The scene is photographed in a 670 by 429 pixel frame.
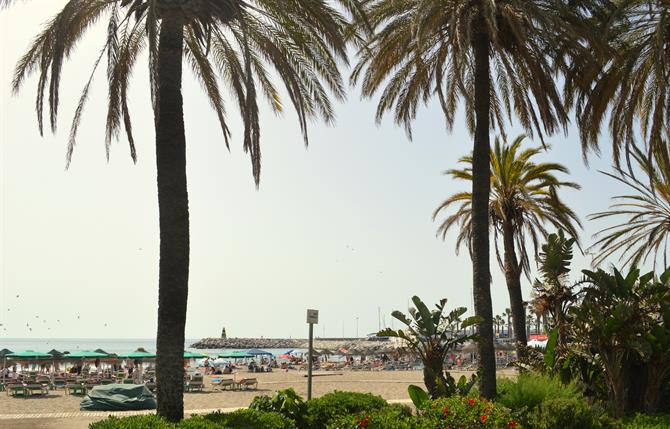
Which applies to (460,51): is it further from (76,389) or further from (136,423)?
(76,389)

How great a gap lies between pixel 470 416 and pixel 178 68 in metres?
8.58

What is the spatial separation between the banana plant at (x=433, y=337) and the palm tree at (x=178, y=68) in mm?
5933

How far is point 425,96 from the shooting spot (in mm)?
20312

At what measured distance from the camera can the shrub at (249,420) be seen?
11031 millimetres

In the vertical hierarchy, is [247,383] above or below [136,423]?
below

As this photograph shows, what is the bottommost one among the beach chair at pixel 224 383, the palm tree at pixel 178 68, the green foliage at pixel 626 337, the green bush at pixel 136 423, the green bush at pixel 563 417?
the beach chair at pixel 224 383

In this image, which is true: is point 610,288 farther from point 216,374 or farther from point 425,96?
point 216,374

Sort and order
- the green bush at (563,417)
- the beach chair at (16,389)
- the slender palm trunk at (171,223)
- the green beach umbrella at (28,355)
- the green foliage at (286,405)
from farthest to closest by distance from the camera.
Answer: the green beach umbrella at (28,355) < the beach chair at (16,389) < the green foliage at (286,405) < the green bush at (563,417) < the slender palm trunk at (171,223)

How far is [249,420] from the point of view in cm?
1134

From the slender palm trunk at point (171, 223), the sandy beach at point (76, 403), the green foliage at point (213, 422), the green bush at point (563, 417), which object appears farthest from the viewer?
the sandy beach at point (76, 403)

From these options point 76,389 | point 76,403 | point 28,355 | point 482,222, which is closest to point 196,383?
point 76,389

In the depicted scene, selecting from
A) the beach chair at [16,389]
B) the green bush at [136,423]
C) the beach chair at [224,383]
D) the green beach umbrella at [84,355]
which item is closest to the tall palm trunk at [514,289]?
the beach chair at [224,383]

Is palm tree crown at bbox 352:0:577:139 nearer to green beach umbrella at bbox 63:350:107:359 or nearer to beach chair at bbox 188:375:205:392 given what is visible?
beach chair at bbox 188:375:205:392

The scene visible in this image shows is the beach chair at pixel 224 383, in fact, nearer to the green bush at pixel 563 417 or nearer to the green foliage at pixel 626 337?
the green foliage at pixel 626 337
